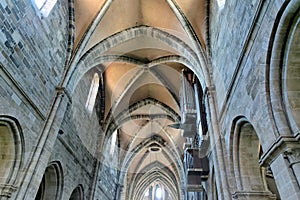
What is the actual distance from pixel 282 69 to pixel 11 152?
7178mm

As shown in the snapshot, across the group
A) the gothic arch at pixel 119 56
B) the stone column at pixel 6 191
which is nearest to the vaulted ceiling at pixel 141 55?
the gothic arch at pixel 119 56

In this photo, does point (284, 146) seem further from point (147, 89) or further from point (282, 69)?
point (147, 89)

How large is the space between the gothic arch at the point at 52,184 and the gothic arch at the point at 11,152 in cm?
Answer: 252

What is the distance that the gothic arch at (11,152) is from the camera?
6.97 metres

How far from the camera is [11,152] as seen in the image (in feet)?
23.8

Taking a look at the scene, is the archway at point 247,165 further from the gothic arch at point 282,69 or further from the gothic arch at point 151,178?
the gothic arch at point 151,178

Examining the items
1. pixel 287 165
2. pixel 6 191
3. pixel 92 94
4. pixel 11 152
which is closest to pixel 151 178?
pixel 92 94

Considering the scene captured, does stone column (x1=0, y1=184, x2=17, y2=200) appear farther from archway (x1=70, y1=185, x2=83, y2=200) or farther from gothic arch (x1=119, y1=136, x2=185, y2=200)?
gothic arch (x1=119, y1=136, x2=185, y2=200)

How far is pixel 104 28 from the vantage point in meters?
11.5

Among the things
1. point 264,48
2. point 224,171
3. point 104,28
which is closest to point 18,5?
point 104,28

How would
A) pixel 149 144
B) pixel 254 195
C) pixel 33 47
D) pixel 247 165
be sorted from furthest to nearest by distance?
pixel 149 144, pixel 33 47, pixel 247 165, pixel 254 195

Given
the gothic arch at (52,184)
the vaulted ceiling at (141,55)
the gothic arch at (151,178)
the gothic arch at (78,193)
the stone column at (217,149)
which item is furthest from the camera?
the gothic arch at (151,178)

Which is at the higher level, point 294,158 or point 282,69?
point 282,69

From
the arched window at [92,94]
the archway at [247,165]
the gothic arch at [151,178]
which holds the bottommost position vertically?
the archway at [247,165]
